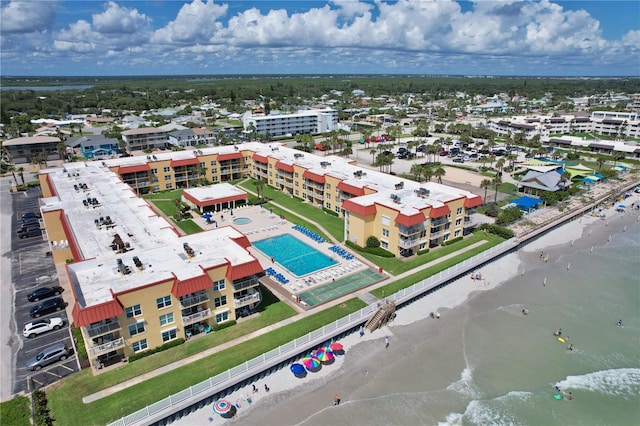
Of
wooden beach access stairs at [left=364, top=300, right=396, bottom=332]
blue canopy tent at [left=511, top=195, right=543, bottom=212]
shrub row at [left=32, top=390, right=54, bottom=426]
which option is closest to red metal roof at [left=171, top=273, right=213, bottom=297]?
shrub row at [left=32, top=390, right=54, bottom=426]

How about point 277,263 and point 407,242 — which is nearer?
point 407,242

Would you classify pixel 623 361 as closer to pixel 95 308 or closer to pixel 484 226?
pixel 484 226

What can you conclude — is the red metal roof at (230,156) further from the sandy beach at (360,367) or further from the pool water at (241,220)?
the sandy beach at (360,367)

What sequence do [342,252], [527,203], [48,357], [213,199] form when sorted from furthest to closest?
[527,203]
[213,199]
[342,252]
[48,357]

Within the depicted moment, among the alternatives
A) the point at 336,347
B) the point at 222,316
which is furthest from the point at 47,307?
the point at 336,347

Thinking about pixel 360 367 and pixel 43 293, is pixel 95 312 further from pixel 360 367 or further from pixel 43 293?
pixel 360 367
